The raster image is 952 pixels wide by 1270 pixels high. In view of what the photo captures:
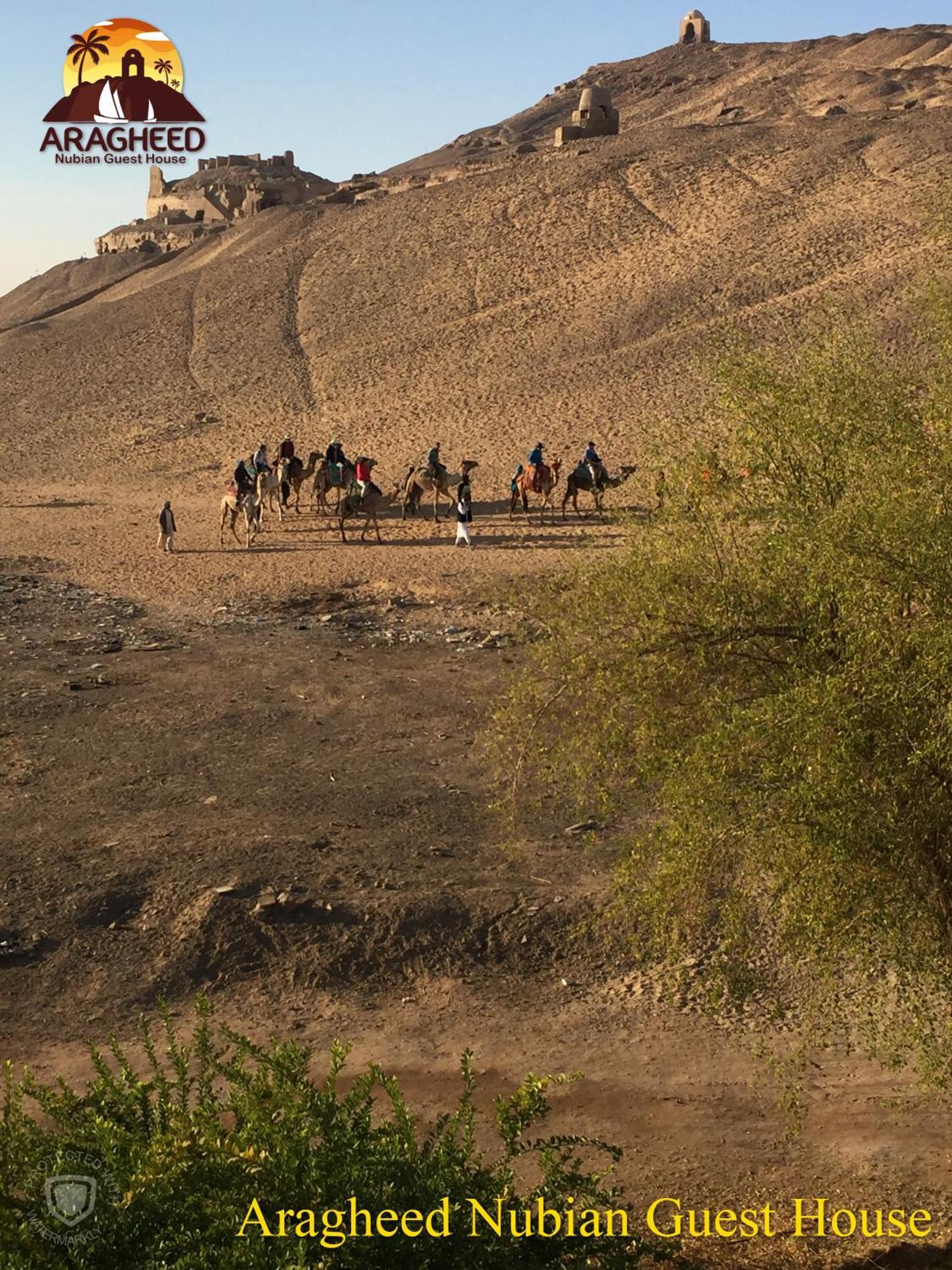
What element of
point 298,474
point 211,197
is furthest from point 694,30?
point 298,474

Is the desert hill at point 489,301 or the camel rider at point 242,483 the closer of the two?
the camel rider at point 242,483

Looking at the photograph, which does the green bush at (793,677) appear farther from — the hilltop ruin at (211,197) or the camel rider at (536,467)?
the hilltop ruin at (211,197)

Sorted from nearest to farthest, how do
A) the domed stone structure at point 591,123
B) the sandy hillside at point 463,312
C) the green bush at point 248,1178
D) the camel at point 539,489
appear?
the green bush at point 248,1178 → the camel at point 539,489 → the sandy hillside at point 463,312 → the domed stone structure at point 591,123

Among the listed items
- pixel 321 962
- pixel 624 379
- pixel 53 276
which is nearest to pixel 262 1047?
pixel 321 962

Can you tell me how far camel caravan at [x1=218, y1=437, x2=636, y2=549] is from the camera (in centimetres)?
Result: 3077

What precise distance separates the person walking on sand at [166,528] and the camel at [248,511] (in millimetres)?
1102

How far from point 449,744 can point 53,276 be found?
7769 centimetres

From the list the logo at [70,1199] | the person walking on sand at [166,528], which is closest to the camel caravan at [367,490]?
the person walking on sand at [166,528]

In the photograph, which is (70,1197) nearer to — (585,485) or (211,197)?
(585,485)

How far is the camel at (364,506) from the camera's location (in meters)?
31.1

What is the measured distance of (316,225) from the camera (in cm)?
6356

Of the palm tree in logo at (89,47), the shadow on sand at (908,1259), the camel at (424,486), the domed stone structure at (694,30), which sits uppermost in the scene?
the domed stone structure at (694,30)

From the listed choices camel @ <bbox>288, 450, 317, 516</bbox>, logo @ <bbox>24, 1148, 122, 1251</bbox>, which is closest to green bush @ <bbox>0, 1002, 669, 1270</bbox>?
logo @ <bbox>24, 1148, 122, 1251</bbox>

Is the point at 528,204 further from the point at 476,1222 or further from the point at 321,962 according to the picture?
the point at 476,1222
